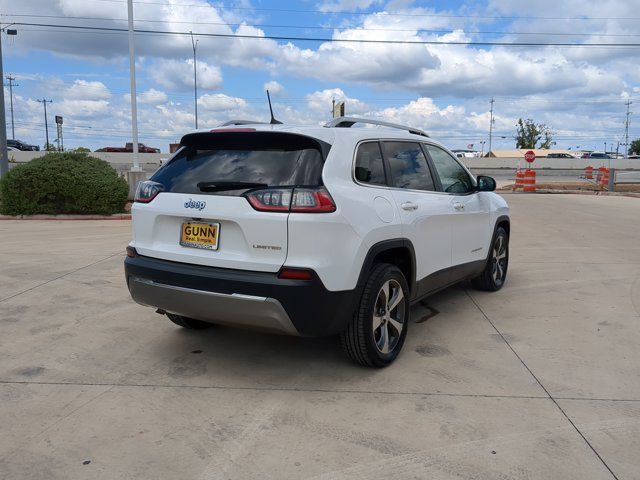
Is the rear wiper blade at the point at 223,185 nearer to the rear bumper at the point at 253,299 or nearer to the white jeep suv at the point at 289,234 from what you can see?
the white jeep suv at the point at 289,234

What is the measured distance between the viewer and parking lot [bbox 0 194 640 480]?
2.92m

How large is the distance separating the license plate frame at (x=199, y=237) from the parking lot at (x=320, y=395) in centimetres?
98

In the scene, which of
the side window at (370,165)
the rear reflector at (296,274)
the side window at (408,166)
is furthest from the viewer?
the side window at (408,166)

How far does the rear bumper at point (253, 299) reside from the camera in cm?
344

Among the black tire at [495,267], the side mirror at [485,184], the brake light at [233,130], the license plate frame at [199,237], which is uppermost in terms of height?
the brake light at [233,130]

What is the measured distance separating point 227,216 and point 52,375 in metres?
1.81

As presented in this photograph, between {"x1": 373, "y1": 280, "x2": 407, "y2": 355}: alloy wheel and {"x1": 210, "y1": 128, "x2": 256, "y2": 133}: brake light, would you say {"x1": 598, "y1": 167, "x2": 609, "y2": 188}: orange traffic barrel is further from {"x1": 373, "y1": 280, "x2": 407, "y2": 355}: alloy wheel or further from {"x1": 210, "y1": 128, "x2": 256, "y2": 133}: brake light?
{"x1": 210, "y1": 128, "x2": 256, "y2": 133}: brake light

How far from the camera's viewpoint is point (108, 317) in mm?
5371

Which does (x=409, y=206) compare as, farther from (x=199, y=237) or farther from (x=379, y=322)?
(x=199, y=237)

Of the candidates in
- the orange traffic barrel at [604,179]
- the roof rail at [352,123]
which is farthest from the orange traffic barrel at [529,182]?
the roof rail at [352,123]

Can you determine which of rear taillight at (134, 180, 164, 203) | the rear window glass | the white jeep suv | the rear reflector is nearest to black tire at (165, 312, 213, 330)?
the white jeep suv

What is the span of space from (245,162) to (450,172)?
8.06ft

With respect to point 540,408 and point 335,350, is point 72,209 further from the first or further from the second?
point 540,408

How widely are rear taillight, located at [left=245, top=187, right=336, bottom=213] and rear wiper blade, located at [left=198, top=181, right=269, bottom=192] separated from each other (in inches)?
4.4
